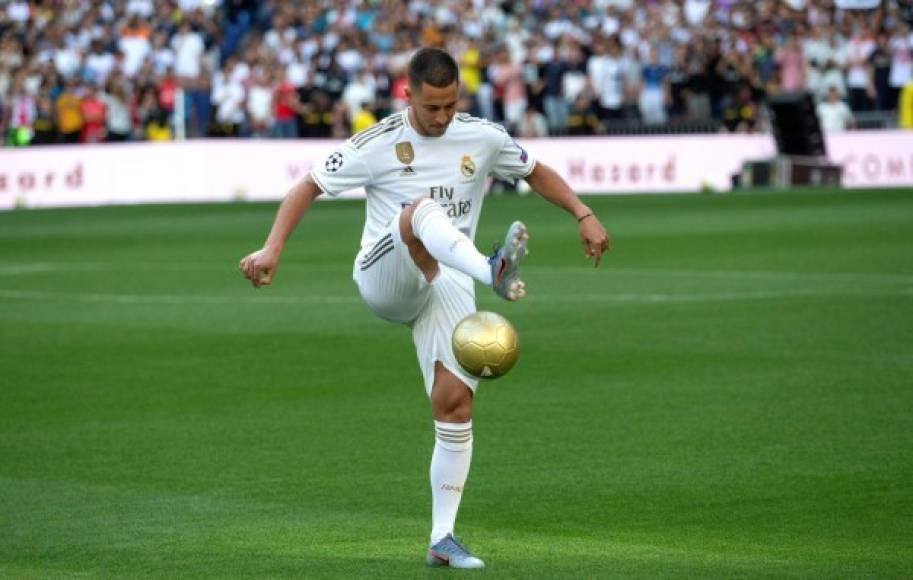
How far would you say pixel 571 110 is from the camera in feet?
126

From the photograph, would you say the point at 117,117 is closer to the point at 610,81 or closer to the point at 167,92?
the point at 167,92

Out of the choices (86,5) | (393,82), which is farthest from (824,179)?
(86,5)

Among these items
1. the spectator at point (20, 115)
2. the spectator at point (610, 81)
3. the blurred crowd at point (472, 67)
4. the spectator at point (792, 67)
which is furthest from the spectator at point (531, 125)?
the spectator at point (20, 115)

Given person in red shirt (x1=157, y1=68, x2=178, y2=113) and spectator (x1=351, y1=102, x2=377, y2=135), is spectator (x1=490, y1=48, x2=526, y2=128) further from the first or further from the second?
person in red shirt (x1=157, y1=68, x2=178, y2=113)

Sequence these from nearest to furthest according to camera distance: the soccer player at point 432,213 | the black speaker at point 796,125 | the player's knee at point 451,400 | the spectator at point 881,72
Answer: the soccer player at point 432,213 < the player's knee at point 451,400 < the black speaker at point 796,125 < the spectator at point 881,72

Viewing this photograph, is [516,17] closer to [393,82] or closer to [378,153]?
[393,82]

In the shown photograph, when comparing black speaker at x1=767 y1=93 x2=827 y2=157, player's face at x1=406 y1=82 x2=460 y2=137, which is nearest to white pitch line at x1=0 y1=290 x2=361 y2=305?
player's face at x1=406 y1=82 x2=460 y2=137

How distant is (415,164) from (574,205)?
73cm

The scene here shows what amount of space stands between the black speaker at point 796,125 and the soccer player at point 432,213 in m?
25.4

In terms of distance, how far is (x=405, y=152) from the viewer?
8.09 metres

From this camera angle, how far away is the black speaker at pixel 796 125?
33.0 metres

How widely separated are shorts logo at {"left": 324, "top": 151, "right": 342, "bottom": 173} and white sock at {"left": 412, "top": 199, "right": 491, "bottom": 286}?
523mm

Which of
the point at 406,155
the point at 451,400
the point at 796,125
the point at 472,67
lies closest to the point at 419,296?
the point at 451,400

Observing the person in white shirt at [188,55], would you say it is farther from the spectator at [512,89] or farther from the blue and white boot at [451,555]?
the blue and white boot at [451,555]
